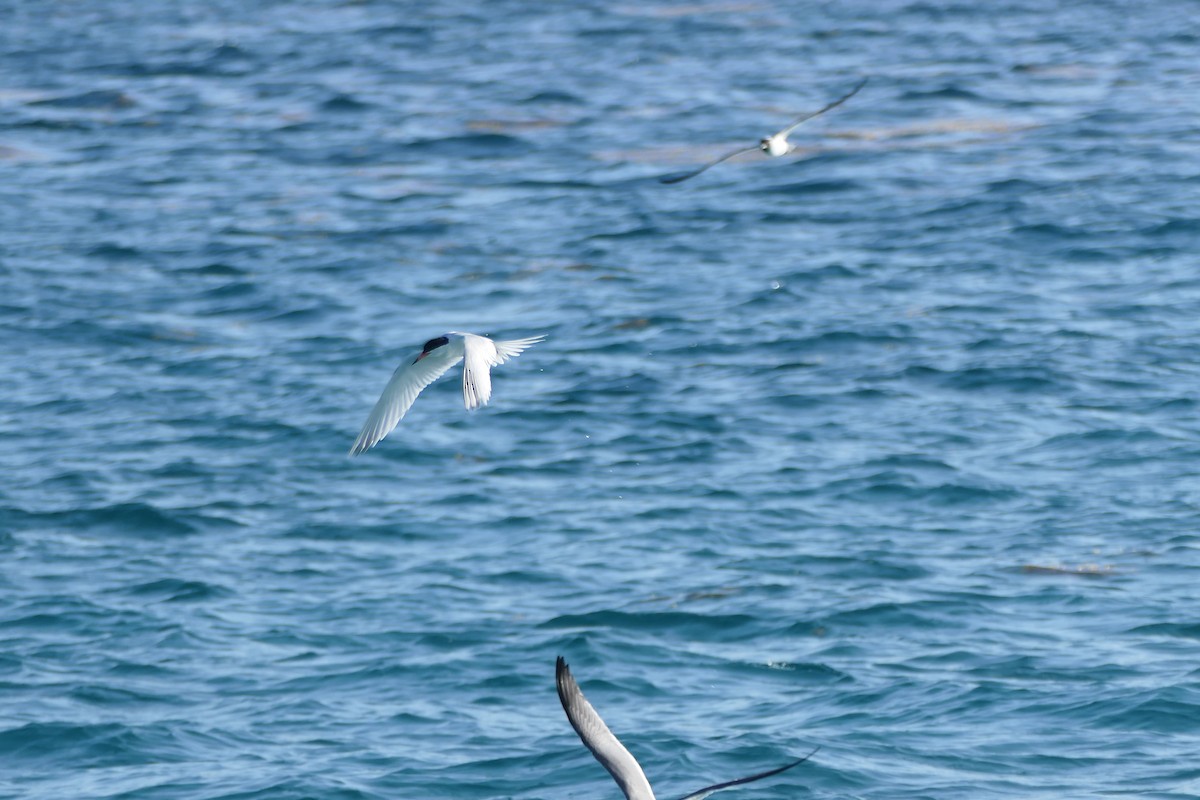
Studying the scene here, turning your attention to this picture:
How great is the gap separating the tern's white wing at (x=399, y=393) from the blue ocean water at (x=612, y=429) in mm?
1869

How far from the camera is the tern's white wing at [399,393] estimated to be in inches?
435

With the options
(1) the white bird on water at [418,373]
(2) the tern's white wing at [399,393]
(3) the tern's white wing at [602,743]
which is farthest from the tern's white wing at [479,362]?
(3) the tern's white wing at [602,743]

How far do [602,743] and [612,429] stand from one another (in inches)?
364

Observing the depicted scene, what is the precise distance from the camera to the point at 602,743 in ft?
23.7

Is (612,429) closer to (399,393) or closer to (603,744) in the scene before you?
(399,393)

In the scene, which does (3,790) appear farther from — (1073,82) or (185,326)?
(1073,82)

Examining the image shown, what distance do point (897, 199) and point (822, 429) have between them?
6.81 m

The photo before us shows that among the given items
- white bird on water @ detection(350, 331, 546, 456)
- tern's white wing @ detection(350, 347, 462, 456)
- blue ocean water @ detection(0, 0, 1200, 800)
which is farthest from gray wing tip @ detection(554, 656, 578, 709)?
tern's white wing @ detection(350, 347, 462, 456)

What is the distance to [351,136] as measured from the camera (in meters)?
26.1

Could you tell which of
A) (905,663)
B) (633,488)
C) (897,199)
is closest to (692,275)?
(897,199)

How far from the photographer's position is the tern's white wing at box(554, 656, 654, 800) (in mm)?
7078

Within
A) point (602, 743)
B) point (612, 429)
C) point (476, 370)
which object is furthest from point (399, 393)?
point (612, 429)

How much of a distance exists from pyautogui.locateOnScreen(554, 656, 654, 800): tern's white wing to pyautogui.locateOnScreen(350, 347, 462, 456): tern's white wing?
3.85 meters

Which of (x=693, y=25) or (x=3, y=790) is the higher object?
(x=693, y=25)
